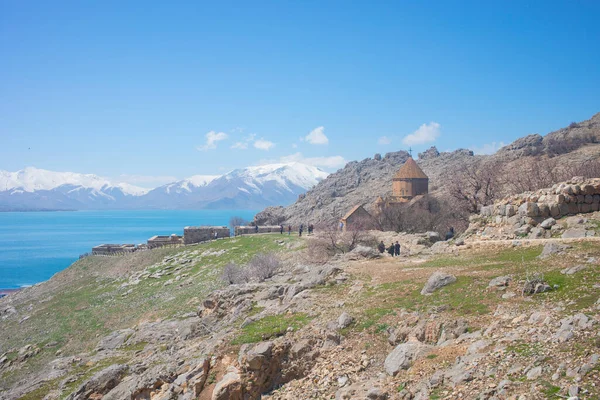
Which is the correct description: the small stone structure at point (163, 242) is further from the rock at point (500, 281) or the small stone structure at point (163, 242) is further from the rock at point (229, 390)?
the rock at point (500, 281)

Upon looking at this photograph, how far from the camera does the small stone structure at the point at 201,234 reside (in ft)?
174

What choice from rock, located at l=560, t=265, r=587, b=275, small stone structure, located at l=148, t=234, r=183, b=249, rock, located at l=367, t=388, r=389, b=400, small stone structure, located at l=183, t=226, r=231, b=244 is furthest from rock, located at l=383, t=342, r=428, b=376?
small stone structure, located at l=148, t=234, r=183, b=249

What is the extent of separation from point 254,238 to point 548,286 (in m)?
38.1

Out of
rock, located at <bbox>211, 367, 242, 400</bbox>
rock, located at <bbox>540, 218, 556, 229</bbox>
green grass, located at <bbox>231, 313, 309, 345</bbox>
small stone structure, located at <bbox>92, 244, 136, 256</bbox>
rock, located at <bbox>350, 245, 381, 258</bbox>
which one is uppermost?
rock, located at <bbox>540, 218, 556, 229</bbox>

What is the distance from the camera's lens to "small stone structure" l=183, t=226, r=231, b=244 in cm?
5291

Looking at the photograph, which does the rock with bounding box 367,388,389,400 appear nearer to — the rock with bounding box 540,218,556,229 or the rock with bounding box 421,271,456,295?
the rock with bounding box 421,271,456,295

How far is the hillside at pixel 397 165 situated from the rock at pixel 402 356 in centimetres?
4268

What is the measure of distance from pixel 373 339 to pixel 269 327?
3.63m

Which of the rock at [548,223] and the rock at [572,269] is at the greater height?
the rock at [548,223]

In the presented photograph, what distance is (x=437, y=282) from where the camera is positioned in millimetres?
14508

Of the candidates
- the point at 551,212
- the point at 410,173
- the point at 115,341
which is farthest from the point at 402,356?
the point at 410,173

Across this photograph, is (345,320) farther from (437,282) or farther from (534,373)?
(534,373)

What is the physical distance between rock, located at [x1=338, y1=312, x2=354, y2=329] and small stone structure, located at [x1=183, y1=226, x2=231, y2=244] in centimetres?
4097

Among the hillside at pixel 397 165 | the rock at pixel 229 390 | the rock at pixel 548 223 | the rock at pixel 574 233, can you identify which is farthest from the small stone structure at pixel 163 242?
the rock at pixel 574 233
